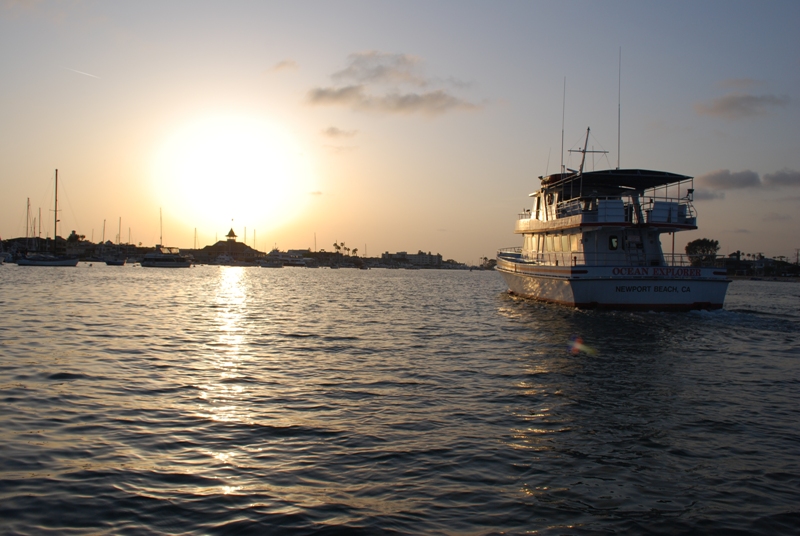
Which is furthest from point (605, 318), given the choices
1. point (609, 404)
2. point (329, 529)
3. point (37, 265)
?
point (37, 265)

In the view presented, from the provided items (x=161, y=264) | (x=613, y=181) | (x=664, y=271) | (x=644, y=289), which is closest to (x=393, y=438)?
(x=644, y=289)

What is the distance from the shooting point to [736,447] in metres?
8.26

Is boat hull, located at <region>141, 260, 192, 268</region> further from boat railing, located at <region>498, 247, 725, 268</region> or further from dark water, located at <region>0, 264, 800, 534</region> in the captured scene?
dark water, located at <region>0, 264, 800, 534</region>

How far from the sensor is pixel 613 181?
32938mm

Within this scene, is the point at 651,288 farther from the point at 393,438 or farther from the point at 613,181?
the point at 393,438

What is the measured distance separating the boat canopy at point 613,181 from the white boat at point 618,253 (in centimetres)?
5

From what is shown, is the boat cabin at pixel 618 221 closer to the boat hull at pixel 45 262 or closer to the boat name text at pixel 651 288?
the boat name text at pixel 651 288

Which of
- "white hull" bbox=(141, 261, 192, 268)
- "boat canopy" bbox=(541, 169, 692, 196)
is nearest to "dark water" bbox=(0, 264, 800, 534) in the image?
"boat canopy" bbox=(541, 169, 692, 196)

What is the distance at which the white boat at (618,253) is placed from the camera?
90.0ft

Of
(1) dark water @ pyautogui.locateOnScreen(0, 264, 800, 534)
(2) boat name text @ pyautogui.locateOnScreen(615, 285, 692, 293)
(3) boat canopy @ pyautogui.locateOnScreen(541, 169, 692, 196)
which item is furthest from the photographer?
(3) boat canopy @ pyautogui.locateOnScreen(541, 169, 692, 196)

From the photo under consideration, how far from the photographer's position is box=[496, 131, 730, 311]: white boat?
2744cm

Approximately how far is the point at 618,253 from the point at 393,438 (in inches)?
977

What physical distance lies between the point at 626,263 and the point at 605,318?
5.37 meters

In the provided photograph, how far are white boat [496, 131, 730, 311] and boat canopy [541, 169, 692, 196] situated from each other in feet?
0.16
